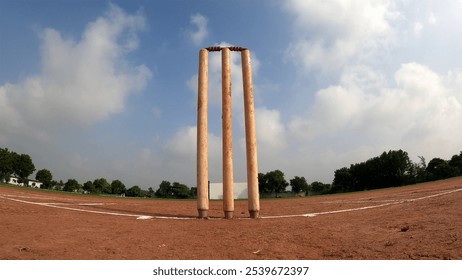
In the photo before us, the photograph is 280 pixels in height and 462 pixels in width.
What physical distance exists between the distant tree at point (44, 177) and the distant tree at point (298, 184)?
8909 centimetres

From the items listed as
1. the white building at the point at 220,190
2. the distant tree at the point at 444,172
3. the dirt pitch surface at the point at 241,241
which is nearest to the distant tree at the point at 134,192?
the white building at the point at 220,190

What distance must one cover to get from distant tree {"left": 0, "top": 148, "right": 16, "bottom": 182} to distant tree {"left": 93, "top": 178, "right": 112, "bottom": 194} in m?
36.0

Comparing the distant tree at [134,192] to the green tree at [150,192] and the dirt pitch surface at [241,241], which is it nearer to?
the green tree at [150,192]

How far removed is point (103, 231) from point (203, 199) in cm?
410

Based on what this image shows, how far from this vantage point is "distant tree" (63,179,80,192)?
118062 millimetres

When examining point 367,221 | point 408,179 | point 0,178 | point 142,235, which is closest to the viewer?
point 142,235

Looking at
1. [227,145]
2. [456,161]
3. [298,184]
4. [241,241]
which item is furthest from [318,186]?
[241,241]

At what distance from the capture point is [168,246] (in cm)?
609

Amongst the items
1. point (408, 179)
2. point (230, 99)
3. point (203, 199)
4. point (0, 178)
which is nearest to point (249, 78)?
point (230, 99)

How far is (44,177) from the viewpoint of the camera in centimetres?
11312

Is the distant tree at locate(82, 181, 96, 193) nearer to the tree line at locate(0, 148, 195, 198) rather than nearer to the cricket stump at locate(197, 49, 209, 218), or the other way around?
the tree line at locate(0, 148, 195, 198)

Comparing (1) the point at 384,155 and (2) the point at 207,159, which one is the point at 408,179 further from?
(2) the point at 207,159

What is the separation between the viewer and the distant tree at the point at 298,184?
5147 inches

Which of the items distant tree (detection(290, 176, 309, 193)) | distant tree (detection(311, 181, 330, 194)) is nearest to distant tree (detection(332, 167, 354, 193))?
distant tree (detection(290, 176, 309, 193))
